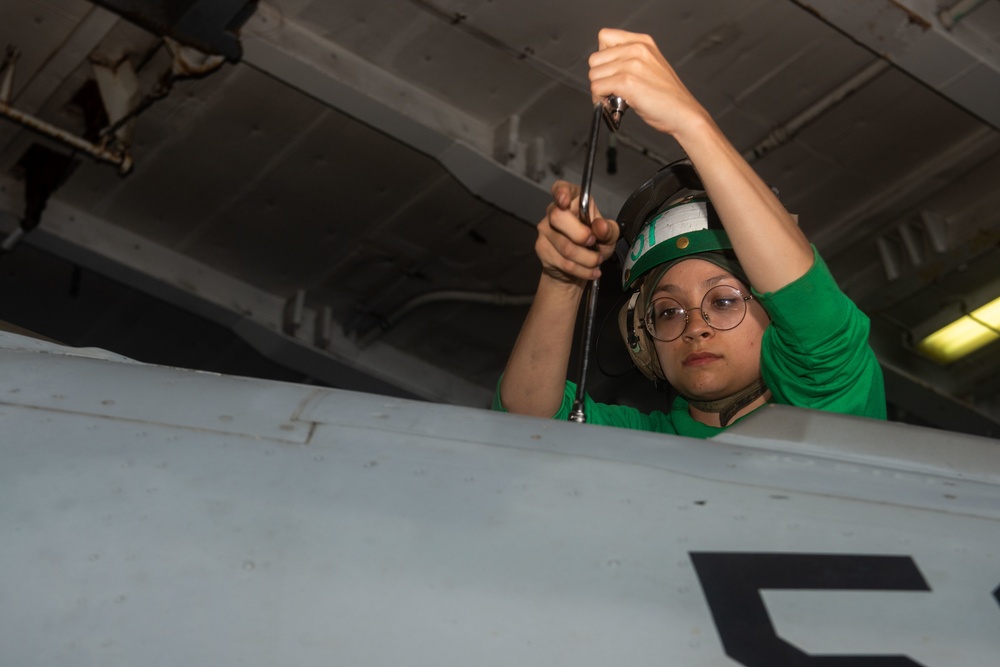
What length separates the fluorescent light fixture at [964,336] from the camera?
306 inches

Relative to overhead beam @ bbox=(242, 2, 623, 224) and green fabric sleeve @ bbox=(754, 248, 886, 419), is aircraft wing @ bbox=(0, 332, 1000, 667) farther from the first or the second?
overhead beam @ bbox=(242, 2, 623, 224)

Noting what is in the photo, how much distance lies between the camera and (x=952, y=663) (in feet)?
4.35

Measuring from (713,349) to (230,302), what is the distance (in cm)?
564

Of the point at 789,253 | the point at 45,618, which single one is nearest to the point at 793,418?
the point at 789,253

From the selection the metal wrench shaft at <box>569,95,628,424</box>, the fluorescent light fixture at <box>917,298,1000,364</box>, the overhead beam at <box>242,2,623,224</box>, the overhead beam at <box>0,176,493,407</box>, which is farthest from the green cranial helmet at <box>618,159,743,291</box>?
the fluorescent light fixture at <box>917,298,1000,364</box>

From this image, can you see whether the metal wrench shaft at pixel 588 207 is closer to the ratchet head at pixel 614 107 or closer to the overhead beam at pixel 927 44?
the ratchet head at pixel 614 107

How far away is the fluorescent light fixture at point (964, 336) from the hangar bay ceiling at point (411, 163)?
0.31 feet

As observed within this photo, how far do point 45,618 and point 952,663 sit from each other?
98cm

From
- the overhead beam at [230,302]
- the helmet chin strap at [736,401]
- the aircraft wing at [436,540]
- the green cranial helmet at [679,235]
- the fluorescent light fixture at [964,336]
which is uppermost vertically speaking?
the overhead beam at [230,302]

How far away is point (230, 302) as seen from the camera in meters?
7.73

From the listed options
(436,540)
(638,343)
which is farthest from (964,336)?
(436,540)

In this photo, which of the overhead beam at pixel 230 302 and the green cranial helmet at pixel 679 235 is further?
the overhead beam at pixel 230 302

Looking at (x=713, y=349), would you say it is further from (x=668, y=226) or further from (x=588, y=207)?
(x=588, y=207)

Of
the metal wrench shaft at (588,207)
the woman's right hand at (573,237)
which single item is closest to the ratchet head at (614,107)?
the metal wrench shaft at (588,207)
